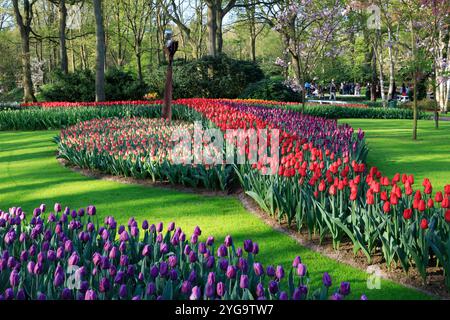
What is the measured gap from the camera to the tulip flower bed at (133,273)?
2.45m

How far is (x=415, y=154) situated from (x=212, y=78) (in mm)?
18172

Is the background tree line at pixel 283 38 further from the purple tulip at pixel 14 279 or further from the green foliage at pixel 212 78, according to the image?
the purple tulip at pixel 14 279

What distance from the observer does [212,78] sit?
26703 millimetres

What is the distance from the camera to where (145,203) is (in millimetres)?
6633

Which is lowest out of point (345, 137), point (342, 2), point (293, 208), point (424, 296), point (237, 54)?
point (424, 296)

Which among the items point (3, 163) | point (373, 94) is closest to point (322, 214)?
point (3, 163)

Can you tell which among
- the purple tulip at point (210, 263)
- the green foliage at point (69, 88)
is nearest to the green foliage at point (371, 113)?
the green foliage at point (69, 88)

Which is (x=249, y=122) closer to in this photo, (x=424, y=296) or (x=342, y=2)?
(x=424, y=296)

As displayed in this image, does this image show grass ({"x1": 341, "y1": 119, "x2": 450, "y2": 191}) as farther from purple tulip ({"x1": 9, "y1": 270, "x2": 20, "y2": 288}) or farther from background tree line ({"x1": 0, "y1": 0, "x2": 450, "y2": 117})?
purple tulip ({"x1": 9, "y1": 270, "x2": 20, "y2": 288})

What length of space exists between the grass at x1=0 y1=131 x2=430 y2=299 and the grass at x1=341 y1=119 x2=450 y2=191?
312 centimetres

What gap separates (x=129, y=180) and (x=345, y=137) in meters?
3.81

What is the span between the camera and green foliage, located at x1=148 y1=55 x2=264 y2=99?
26391 mm

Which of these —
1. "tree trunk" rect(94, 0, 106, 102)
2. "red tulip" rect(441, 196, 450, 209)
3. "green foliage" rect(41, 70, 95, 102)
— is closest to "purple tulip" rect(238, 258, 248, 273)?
"red tulip" rect(441, 196, 450, 209)

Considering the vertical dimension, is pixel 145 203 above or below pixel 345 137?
below
